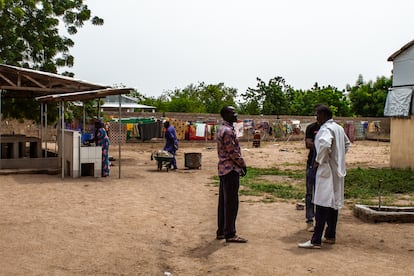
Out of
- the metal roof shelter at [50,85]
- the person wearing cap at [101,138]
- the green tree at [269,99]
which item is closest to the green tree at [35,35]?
the metal roof shelter at [50,85]

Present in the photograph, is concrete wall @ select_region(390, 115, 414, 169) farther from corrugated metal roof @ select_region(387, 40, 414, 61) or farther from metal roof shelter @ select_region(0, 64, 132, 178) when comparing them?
metal roof shelter @ select_region(0, 64, 132, 178)

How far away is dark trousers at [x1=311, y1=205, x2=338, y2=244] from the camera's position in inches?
248

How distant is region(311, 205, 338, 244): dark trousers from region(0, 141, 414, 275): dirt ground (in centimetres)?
17

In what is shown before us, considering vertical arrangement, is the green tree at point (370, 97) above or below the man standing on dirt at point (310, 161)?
above

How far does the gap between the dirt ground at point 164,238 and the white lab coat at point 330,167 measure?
607 mm

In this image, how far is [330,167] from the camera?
630 centimetres

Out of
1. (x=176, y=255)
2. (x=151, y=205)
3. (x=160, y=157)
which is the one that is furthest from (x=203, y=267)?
(x=160, y=157)

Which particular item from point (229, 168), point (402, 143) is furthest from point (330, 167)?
point (402, 143)

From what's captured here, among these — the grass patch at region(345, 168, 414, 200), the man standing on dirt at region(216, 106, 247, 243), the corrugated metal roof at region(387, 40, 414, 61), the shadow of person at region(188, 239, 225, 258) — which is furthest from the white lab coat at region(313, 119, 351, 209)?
the corrugated metal roof at region(387, 40, 414, 61)

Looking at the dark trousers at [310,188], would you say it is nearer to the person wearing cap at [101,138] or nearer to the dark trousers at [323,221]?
the dark trousers at [323,221]

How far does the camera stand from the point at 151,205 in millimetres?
9727

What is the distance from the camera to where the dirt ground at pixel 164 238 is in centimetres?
550

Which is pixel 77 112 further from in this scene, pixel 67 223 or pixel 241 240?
pixel 241 240

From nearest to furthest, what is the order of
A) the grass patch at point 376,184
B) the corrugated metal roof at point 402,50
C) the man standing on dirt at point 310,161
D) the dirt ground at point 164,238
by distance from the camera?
the dirt ground at point 164,238 < the man standing on dirt at point 310,161 < the grass patch at point 376,184 < the corrugated metal roof at point 402,50
